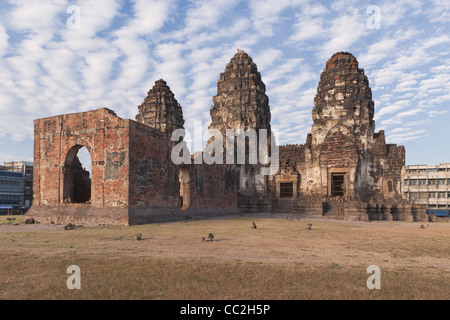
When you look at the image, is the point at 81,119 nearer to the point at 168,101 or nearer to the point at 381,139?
the point at 168,101

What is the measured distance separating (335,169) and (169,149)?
13.2m

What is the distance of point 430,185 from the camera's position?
47.0 metres

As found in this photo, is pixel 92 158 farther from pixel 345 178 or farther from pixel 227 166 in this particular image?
pixel 345 178

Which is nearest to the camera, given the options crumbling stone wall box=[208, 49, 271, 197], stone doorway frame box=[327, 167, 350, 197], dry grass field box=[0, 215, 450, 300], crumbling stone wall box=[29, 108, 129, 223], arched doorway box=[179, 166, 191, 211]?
dry grass field box=[0, 215, 450, 300]

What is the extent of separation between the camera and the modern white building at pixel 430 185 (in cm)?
4594

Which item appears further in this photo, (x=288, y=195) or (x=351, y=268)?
(x=288, y=195)

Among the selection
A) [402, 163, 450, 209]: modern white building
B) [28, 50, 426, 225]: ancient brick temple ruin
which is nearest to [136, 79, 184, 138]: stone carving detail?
[28, 50, 426, 225]: ancient brick temple ruin

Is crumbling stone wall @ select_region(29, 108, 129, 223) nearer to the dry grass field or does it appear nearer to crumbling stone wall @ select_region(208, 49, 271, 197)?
the dry grass field

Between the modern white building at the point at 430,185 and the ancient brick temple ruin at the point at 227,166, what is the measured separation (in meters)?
28.8

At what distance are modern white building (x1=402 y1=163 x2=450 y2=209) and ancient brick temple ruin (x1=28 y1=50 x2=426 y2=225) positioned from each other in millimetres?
28791

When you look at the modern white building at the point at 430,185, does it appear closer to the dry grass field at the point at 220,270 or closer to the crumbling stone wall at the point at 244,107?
the crumbling stone wall at the point at 244,107

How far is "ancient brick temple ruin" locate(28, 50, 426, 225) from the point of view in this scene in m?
13.4

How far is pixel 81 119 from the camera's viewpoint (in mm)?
14406
